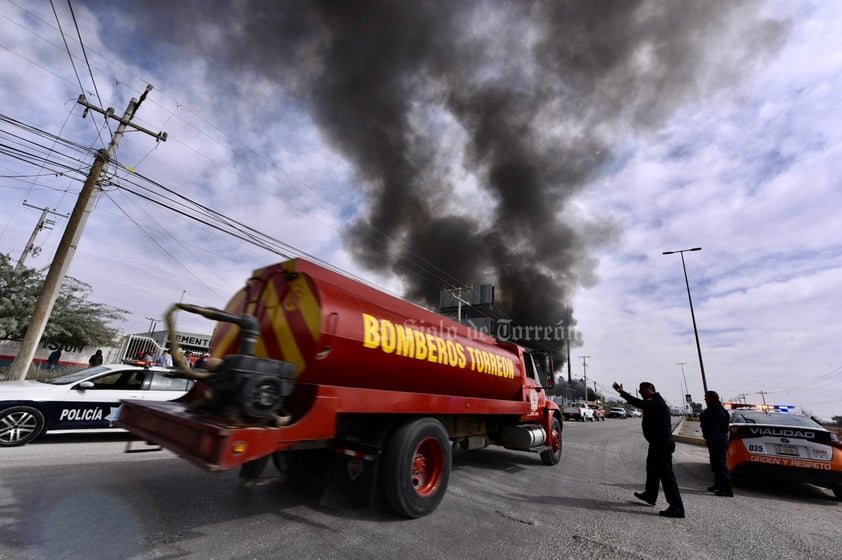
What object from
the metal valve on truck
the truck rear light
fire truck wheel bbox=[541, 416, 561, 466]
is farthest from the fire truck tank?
the truck rear light

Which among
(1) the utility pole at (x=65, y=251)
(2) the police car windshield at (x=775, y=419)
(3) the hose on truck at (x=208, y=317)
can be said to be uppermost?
(1) the utility pole at (x=65, y=251)

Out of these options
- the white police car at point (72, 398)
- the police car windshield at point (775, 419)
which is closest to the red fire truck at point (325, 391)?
the white police car at point (72, 398)

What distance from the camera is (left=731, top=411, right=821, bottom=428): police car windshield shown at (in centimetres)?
625

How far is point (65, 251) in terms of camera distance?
10367 millimetres

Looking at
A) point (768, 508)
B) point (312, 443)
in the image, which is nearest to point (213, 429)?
point (312, 443)

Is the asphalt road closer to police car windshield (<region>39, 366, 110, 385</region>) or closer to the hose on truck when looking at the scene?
police car windshield (<region>39, 366, 110, 385</region>)

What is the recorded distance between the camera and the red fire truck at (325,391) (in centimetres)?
292

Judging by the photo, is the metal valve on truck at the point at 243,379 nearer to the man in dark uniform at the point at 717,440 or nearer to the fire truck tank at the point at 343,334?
the fire truck tank at the point at 343,334

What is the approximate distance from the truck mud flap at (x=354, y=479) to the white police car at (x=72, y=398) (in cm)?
262

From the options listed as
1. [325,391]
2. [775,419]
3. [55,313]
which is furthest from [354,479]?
[55,313]

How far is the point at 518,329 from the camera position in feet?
120

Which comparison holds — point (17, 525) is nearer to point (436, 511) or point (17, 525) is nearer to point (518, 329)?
point (436, 511)

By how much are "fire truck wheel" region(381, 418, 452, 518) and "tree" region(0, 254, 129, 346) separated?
69.8 ft

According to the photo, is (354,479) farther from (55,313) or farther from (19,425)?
(55,313)
